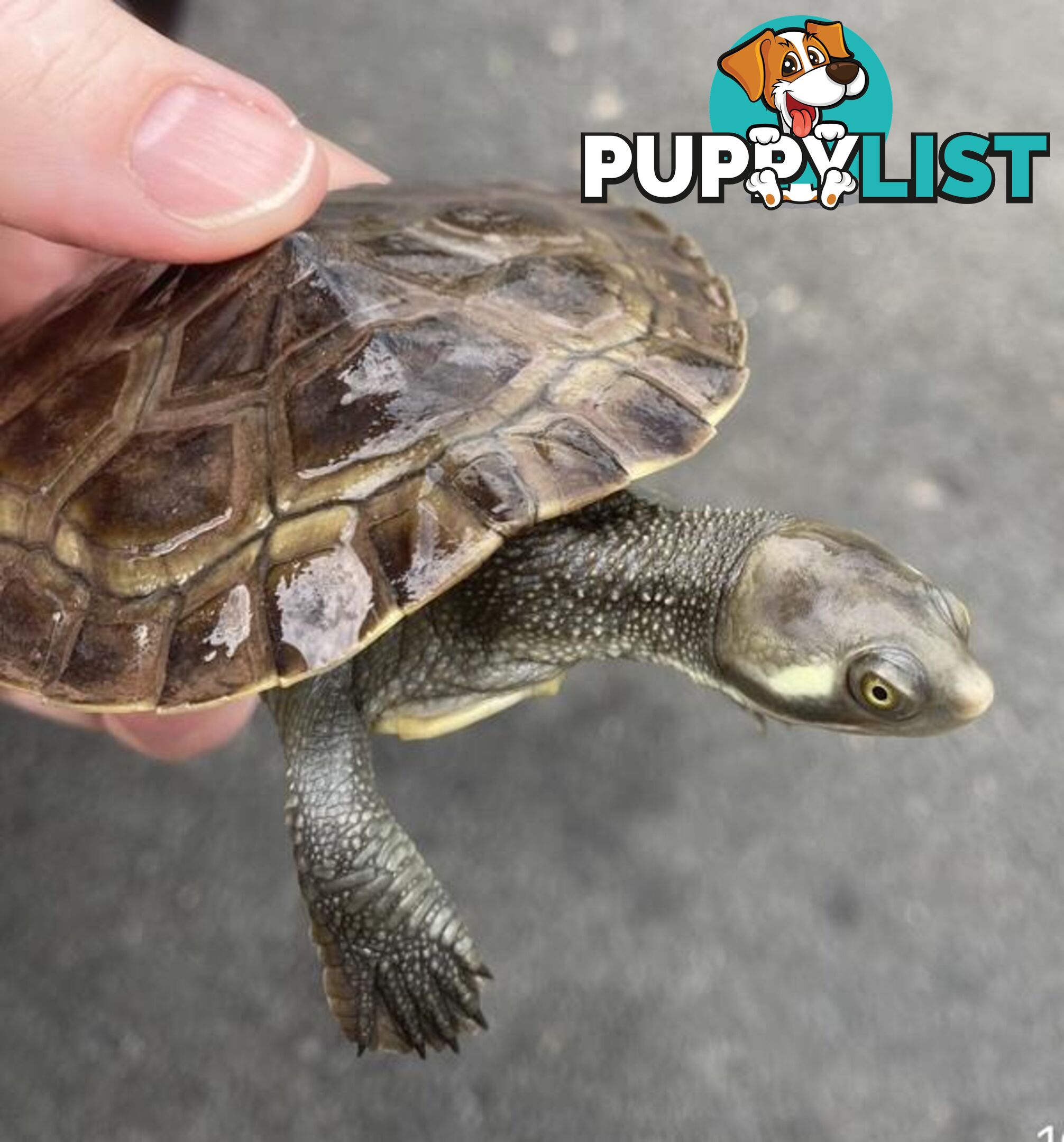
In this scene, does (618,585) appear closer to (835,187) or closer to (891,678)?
(891,678)

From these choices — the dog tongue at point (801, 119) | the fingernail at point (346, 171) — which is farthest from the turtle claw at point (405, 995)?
the dog tongue at point (801, 119)

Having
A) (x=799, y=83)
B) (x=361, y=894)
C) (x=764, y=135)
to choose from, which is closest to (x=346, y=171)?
(x=764, y=135)

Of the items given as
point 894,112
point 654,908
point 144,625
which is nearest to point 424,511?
point 144,625

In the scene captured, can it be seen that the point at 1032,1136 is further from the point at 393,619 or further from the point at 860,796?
the point at 393,619

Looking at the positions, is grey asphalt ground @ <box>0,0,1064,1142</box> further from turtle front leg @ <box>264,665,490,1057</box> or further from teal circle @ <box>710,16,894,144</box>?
turtle front leg @ <box>264,665,490,1057</box>

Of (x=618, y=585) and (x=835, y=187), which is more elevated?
(x=618, y=585)
